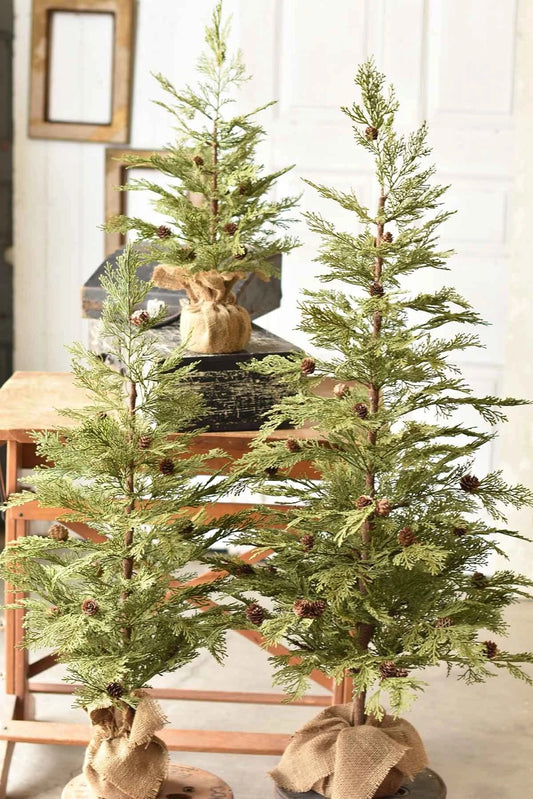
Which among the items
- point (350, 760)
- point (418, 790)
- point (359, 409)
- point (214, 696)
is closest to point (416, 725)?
point (214, 696)

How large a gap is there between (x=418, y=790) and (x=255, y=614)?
0.49 metres

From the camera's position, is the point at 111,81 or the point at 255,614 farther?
the point at 111,81

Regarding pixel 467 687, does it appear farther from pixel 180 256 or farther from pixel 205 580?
pixel 180 256

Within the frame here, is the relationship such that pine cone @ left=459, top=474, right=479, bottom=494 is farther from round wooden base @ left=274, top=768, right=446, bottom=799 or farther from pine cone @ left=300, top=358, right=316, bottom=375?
round wooden base @ left=274, top=768, right=446, bottom=799

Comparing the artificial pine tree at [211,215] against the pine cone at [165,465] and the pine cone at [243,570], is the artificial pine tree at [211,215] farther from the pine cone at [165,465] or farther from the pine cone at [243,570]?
the pine cone at [243,570]

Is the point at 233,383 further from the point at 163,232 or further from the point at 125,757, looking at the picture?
the point at 125,757

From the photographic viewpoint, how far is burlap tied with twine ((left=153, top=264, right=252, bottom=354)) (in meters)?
2.63

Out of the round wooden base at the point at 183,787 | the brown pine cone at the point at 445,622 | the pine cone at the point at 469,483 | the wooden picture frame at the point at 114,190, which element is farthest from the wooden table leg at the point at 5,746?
the wooden picture frame at the point at 114,190

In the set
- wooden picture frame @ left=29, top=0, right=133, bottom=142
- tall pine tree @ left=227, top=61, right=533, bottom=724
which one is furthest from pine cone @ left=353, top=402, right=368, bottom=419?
wooden picture frame @ left=29, top=0, right=133, bottom=142

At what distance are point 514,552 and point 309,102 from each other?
1749 mm

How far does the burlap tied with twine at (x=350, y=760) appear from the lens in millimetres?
2209

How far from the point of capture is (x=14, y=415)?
281cm

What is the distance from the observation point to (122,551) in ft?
7.29

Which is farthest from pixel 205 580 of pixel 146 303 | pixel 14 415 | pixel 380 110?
pixel 380 110
